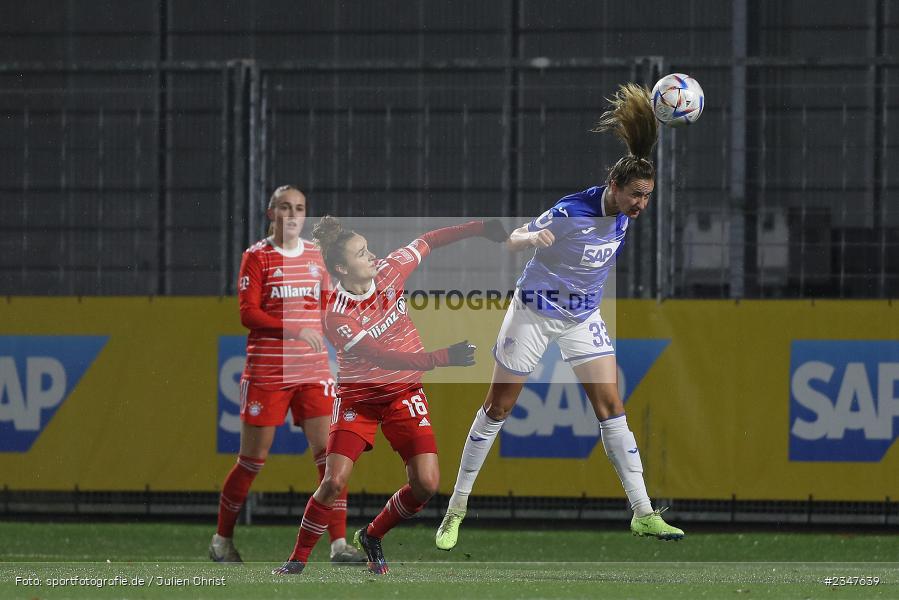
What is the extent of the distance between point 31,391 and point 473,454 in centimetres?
371

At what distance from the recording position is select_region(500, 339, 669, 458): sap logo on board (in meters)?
10.3

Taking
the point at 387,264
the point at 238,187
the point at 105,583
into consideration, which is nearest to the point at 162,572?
the point at 105,583

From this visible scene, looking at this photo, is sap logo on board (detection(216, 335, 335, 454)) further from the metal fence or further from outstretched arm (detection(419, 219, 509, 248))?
outstretched arm (detection(419, 219, 509, 248))

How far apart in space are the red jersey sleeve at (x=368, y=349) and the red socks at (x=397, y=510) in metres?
0.68

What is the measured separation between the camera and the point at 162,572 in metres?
7.80

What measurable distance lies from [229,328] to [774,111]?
13.1 feet

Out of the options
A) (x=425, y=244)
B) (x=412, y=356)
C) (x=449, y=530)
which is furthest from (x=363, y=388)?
(x=449, y=530)

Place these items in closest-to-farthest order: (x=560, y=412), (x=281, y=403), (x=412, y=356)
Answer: (x=412, y=356)
(x=281, y=403)
(x=560, y=412)

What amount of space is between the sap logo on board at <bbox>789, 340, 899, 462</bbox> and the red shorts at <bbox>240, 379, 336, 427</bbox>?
3.15 m

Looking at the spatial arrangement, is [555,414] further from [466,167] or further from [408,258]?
[408,258]

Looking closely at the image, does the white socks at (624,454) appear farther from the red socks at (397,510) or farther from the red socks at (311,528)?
the red socks at (311,528)

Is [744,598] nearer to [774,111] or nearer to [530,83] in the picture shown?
[774,111]

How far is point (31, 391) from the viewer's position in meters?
10.6

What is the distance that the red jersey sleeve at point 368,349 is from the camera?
7551mm
